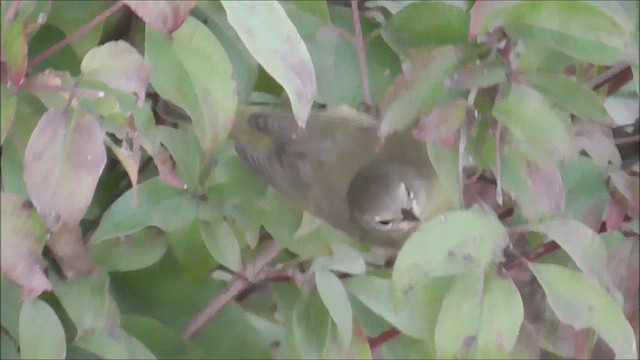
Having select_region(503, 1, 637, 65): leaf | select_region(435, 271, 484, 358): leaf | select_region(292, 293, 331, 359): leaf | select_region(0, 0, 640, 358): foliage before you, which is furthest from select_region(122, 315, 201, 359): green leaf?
select_region(503, 1, 637, 65): leaf

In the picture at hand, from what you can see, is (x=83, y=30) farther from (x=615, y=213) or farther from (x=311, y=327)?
(x=615, y=213)

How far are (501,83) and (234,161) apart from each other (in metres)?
0.20

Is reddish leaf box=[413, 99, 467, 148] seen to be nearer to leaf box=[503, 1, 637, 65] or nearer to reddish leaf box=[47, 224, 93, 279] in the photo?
leaf box=[503, 1, 637, 65]

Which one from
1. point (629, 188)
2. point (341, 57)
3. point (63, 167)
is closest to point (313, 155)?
point (341, 57)

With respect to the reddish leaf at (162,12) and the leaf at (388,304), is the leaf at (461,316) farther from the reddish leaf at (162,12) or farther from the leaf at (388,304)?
the reddish leaf at (162,12)

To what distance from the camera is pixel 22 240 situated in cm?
30

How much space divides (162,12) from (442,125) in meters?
0.16

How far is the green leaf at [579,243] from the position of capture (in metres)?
0.43

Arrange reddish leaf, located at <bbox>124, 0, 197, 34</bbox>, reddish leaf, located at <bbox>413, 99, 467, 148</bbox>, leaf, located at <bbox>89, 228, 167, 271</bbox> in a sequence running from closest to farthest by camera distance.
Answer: reddish leaf, located at <bbox>124, 0, 197, 34</bbox>, reddish leaf, located at <bbox>413, 99, 467, 148</bbox>, leaf, located at <bbox>89, 228, 167, 271</bbox>

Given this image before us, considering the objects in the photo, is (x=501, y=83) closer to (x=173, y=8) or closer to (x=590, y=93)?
(x=590, y=93)

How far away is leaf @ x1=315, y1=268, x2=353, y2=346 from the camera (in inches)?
18.2

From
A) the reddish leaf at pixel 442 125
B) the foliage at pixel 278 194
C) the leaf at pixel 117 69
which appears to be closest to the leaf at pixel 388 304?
the foliage at pixel 278 194

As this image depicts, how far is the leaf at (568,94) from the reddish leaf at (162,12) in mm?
219

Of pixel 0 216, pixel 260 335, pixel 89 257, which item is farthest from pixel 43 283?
pixel 260 335
